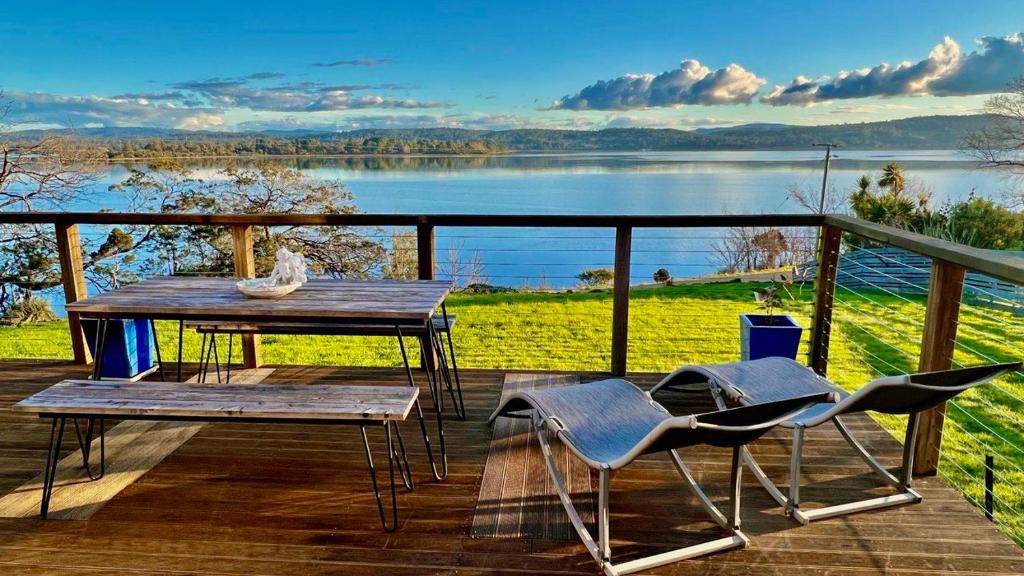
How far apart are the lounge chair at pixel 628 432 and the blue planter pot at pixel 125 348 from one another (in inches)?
106

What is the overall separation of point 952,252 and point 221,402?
2956 millimetres

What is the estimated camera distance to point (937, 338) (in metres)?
2.66

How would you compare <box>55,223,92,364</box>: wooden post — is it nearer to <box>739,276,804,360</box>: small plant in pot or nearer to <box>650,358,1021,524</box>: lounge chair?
<box>650,358,1021,524</box>: lounge chair

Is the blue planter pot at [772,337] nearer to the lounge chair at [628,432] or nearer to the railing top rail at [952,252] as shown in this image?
the railing top rail at [952,252]

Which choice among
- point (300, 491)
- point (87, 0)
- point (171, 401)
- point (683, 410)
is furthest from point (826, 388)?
point (87, 0)

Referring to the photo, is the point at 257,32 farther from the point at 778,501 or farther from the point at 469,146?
the point at 778,501

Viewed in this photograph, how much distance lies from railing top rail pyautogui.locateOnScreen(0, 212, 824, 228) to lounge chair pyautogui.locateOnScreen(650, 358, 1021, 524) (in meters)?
1.09

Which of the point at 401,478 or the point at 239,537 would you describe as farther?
the point at 401,478

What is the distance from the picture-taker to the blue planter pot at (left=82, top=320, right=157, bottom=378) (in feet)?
12.8

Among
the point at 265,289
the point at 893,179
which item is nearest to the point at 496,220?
the point at 265,289

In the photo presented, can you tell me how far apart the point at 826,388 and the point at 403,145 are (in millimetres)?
8286

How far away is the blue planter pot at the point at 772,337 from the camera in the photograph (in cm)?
376

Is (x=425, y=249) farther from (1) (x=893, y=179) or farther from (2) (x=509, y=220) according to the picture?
(1) (x=893, y=179)

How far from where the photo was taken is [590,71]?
1620 cm
